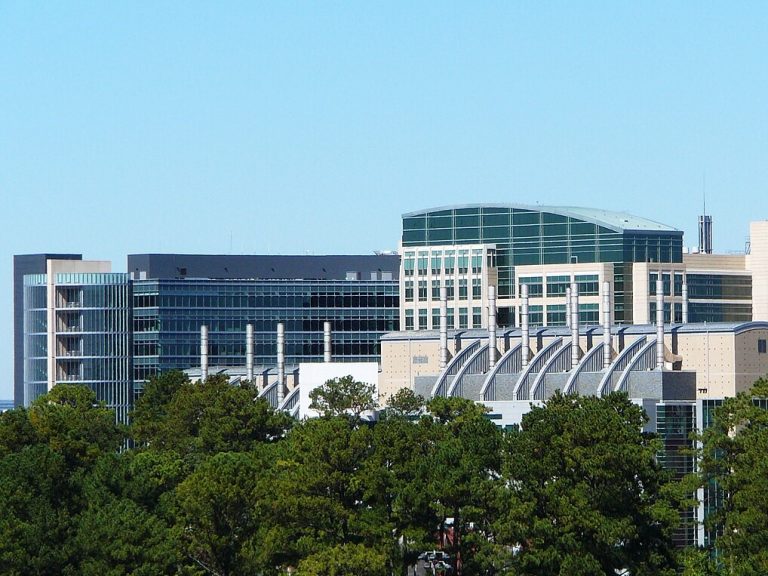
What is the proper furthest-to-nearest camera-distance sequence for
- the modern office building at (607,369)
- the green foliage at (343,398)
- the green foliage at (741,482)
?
the green foliage at (343,398)
the modern office building at (607,369)
the green foliage at (741,482)

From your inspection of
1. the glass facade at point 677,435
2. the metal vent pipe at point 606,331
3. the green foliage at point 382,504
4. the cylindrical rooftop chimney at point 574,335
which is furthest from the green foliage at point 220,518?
the cylindrical rooftop chimney at point 574,335

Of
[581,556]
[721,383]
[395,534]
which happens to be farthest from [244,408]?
[581,556]

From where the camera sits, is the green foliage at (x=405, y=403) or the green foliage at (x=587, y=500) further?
the green foliage at (x=405, y=403)

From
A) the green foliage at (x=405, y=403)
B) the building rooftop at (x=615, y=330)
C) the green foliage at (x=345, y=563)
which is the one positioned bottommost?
the green foliage at (x=345, y=563)

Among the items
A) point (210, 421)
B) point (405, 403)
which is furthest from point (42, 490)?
point (405, 403)

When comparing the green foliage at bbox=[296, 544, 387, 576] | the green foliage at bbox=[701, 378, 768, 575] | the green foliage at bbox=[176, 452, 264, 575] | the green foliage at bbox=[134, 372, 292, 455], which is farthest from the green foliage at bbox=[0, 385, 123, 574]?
the green foliage at bbox=[701, 378, 768, 575]

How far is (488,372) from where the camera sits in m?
172

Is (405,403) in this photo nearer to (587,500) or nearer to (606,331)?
(606,331)

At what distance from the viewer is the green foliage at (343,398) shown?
16688 centimetres

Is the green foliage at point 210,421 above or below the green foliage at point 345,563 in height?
above

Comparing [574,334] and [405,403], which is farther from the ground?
[574,334]

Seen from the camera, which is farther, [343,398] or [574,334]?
[574,334]

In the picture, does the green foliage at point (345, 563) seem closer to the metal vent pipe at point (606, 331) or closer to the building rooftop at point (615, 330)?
the building rooftop at point (615, 330)

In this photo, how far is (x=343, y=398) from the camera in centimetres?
16738
